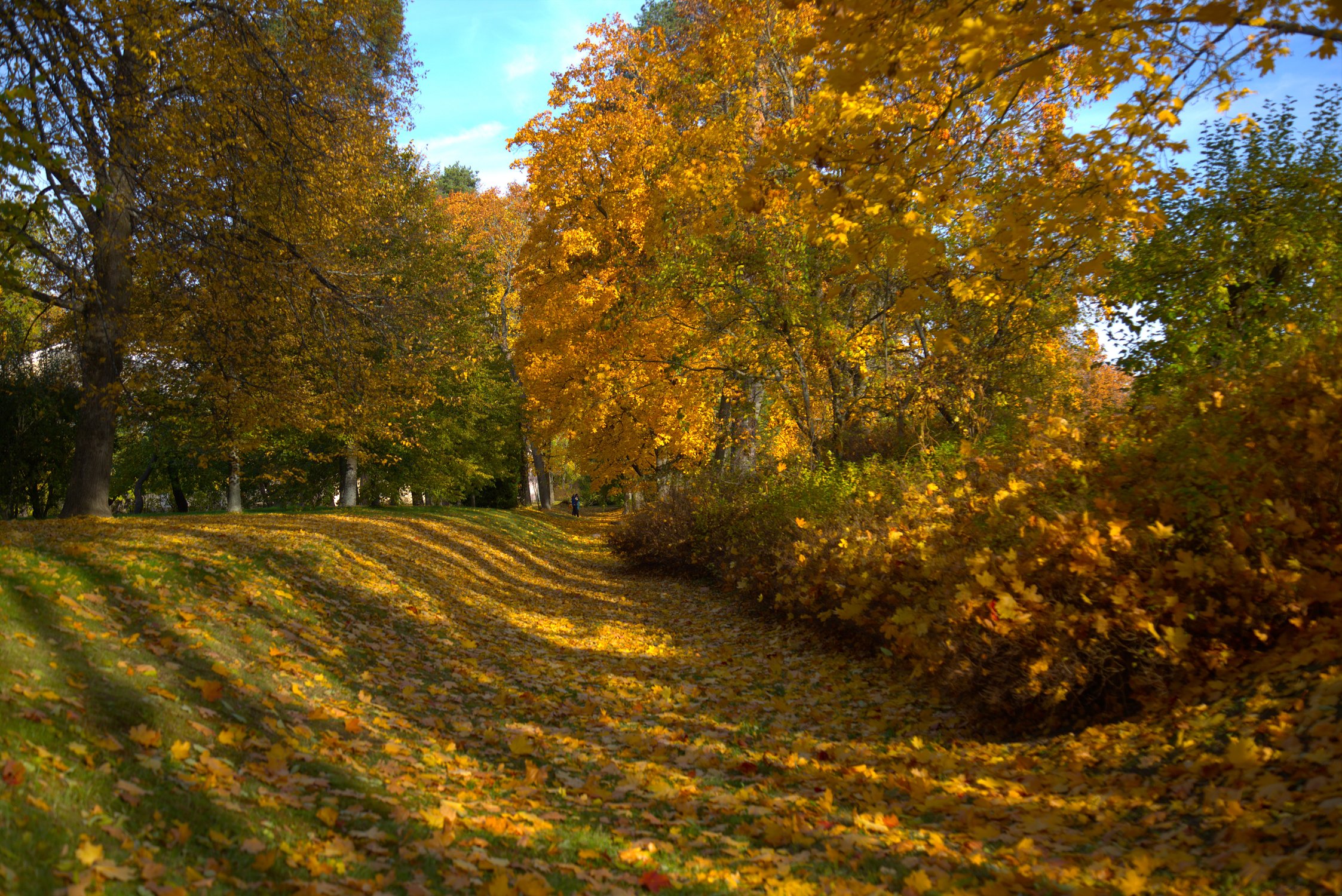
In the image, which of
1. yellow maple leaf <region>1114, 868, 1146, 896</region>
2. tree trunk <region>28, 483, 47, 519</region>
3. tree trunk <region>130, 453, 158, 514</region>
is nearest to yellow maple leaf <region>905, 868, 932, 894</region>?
yellow maple leaf <region>1114, 868, 1146, 896</region>

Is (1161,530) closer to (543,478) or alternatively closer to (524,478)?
(543,478)

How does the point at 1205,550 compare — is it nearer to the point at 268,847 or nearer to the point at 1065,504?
the point at 1065,504

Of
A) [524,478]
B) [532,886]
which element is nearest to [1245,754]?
[532,886]

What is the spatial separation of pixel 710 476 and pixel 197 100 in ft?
35.1

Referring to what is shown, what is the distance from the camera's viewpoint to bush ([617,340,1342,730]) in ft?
17.0

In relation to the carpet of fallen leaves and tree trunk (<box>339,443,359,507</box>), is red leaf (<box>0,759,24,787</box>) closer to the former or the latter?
the carpet of fallen leaves

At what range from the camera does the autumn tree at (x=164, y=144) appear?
8898 mm

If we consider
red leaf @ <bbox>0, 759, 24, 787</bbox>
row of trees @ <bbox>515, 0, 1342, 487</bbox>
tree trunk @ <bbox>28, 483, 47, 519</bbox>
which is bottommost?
red leaf @ <bbox>0, 759, 24, 787</bbox>

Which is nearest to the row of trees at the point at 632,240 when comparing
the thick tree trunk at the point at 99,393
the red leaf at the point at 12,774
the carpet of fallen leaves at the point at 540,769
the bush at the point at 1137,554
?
the thick tree trunk at the point at 99,393

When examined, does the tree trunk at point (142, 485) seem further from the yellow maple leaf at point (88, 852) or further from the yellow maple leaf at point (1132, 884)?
the yellow maple leaf at point (1132, 884)

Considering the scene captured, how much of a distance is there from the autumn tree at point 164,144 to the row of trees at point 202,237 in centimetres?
4

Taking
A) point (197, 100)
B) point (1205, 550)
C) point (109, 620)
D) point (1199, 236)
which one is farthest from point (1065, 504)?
point (197, 100)

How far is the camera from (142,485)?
1073 inches

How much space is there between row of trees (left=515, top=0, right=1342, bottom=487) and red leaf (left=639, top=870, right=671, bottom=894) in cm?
397
